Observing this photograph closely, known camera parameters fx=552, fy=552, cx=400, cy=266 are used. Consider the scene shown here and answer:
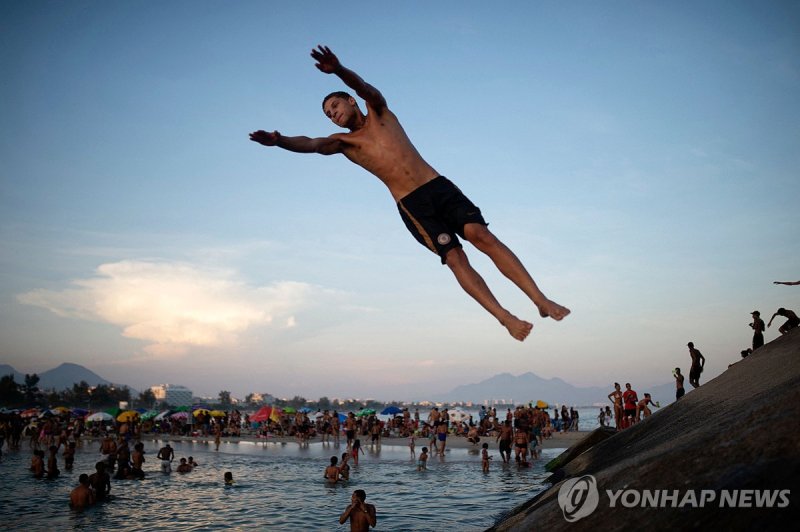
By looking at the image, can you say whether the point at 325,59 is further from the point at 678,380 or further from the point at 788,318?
the point at 678,380

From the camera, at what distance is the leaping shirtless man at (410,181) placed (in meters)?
5.32

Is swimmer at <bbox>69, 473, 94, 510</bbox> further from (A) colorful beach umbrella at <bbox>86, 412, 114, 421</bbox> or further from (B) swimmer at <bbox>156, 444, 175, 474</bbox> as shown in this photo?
(A) colorful beach umbrella at <bbox>86, 412, 114, 421</bbox>

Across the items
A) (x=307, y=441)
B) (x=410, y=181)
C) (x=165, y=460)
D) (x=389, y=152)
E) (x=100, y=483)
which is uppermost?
(x=389, y=152)

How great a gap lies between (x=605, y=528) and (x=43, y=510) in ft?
60.7

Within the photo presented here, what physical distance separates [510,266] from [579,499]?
80.3 inches

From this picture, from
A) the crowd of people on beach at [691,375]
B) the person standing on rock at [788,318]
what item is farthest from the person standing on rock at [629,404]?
the person standing on rock at [788,318]

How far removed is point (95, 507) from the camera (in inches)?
675

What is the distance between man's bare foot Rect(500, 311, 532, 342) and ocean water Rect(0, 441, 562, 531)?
32.7 feet

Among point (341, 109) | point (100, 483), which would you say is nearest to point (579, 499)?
point (341, 109)

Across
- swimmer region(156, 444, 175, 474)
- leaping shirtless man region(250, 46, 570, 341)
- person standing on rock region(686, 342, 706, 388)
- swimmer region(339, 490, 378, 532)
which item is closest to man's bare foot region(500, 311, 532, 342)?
leaping shirtless man region(250, 46, 570, 341)

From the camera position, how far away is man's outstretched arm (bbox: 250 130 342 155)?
5.13 meters

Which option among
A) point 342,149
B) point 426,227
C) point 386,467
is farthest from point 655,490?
point 386,467

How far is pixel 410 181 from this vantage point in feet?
18.2

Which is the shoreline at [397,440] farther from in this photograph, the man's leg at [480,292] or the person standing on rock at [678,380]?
the man's leg at [480,292]
